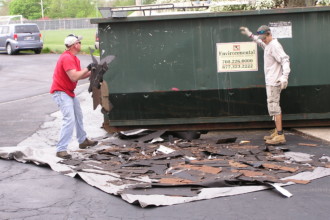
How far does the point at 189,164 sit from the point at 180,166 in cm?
21

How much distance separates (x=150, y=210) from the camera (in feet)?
19.0

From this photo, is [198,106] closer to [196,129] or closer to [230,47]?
[196,129]

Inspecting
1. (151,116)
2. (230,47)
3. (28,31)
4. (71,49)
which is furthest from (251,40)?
(28,31)

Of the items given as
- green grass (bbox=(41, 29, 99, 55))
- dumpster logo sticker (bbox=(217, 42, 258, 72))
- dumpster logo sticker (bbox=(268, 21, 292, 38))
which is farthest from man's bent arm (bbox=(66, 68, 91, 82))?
green grass (bbox=(41, 29, 99, 55))

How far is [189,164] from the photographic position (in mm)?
7535

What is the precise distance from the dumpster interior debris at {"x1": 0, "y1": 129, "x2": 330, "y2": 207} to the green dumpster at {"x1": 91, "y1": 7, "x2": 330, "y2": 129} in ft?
2.36

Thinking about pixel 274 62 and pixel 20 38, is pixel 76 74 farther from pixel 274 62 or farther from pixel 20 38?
pixel 20 38

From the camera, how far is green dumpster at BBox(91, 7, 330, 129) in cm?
1000

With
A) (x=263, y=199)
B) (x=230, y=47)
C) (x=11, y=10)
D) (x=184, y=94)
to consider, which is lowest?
(x=263, y=199)

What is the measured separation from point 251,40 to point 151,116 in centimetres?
215

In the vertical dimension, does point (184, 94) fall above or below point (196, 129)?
above

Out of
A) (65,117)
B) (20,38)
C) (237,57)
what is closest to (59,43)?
(20,38)

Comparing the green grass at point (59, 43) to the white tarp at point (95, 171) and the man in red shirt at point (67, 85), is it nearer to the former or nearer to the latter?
the white tarp at point (95, 171)

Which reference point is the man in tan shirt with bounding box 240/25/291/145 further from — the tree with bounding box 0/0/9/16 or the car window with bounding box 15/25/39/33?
the tree with bounding box 0/0/9/16
